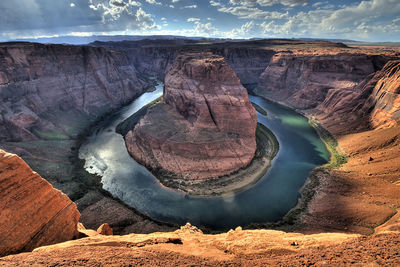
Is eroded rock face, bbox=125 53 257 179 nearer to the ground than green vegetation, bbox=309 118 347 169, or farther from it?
farther from it

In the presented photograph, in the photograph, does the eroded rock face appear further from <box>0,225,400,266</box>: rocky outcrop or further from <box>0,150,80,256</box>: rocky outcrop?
<box>0,225,400,266</box>: rocky outcrop

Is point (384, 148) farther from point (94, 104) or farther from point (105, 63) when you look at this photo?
point (105, 63)

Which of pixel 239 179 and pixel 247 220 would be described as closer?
pixel 247 220

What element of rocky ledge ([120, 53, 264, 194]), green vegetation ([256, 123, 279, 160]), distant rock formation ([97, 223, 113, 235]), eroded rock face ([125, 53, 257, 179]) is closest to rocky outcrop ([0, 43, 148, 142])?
eroded rock face ([125, 53, 257, 179])

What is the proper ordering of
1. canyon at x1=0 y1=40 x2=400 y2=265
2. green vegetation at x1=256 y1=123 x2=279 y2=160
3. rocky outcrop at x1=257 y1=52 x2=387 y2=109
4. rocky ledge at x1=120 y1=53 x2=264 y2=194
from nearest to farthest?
canyon at x1=0 y1=40 x2=400 y2=265 → rocky ledge at x1=120 y1=53 x2=264 y2=194 → green vegetation at x1=256 y1=123 x2=279 y2=160 → rocky outcrop at x1=257 y1=52 x2=387 y2=109

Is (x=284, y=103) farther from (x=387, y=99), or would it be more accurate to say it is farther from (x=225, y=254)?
(x=225, y=254)

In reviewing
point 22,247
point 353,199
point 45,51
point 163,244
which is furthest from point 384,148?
point 45,51
